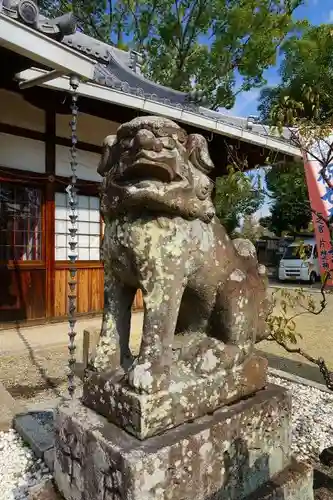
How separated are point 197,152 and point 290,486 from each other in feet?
4.91

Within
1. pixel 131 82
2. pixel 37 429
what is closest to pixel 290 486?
pixel 37 429

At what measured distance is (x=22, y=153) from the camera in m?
5.48

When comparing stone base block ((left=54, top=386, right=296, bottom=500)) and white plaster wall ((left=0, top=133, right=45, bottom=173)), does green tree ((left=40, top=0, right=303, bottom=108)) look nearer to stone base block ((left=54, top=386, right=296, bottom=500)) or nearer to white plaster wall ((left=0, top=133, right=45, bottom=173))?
white plaster wall ((left=0, top=133, right=45, bottom=173))

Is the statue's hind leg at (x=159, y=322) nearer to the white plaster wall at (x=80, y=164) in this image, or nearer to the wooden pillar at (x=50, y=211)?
the wooden pillar at (x=50, y=211)

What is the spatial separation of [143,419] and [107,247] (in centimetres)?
67

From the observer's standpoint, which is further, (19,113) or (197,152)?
(19,113)

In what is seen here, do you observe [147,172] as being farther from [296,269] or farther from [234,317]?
[296,269]

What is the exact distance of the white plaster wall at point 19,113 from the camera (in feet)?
17.4

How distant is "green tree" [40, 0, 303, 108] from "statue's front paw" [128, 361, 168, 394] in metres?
10.9

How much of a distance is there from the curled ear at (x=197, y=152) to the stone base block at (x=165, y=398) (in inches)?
33.0

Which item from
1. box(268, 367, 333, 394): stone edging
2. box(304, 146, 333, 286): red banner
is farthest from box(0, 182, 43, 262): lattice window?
box(304, 146, 333, 286): red banner

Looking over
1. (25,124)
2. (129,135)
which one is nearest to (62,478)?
(129,135)

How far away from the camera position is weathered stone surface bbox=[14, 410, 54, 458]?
7.44 ft

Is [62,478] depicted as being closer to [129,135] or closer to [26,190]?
[129,135]
